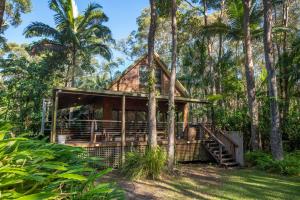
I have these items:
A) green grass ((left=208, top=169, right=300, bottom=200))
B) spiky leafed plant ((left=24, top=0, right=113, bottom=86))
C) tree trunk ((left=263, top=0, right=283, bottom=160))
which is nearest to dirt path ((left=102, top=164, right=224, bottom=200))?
green grass ((left=208, top=169, right=300, bottom=200))

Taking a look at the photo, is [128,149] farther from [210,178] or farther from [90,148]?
[210,178]

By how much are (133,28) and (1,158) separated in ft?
A: 111

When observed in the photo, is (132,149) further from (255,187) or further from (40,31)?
(40,31)

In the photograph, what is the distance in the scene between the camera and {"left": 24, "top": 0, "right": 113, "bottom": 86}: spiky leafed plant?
19.3 m

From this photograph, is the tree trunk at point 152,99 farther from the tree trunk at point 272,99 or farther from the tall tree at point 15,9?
the tall tree at point 15,9

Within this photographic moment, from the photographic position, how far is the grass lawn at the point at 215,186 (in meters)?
8.12

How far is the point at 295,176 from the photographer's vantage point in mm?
11039

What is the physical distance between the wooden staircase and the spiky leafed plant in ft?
32.9

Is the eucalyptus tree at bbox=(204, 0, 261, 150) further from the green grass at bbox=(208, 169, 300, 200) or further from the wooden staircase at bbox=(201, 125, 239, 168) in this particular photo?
the green grass at bbox=(208, 169, 300, 200)

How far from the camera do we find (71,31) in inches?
750

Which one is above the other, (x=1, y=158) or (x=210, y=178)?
(x=1, y=158)

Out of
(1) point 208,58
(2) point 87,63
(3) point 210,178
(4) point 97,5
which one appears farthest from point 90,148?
(1) point 208,58

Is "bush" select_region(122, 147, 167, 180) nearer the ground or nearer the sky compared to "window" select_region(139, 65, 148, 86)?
nearer the ground

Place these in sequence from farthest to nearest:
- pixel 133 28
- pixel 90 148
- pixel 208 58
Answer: pixel 133 28
pixel 208 58
pixel 90 148
